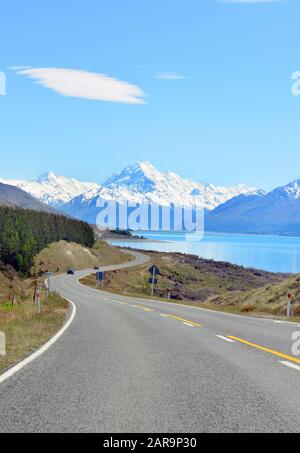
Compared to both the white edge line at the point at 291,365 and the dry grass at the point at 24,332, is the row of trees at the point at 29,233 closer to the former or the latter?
the dry grass at the point at 24,332

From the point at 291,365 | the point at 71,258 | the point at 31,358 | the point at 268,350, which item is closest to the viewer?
the point at 291,365

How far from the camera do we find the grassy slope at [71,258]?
12619cm

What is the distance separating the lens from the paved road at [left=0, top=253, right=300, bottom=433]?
6641mm

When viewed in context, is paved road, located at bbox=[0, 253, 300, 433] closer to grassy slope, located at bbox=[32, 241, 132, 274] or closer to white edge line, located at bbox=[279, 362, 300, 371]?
white edge line, located at bbox=[279, 362, 300, 371]

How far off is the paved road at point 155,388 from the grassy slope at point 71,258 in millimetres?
108025

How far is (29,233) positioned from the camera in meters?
122

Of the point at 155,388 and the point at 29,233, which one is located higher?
the point at 29,233

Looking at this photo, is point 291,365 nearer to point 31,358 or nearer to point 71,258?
point 31,358

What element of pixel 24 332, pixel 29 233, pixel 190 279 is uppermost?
pixel 29 233

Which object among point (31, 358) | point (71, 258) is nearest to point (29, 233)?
point (71, 258)

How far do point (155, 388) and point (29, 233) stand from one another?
115449mm

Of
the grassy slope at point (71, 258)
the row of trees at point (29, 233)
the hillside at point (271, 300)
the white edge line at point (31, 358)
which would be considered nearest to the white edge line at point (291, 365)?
the white edge line at point (31, 358)

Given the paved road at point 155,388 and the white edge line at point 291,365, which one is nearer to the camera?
the paved road at point 155,388

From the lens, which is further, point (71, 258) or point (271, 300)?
point (71, 258)
